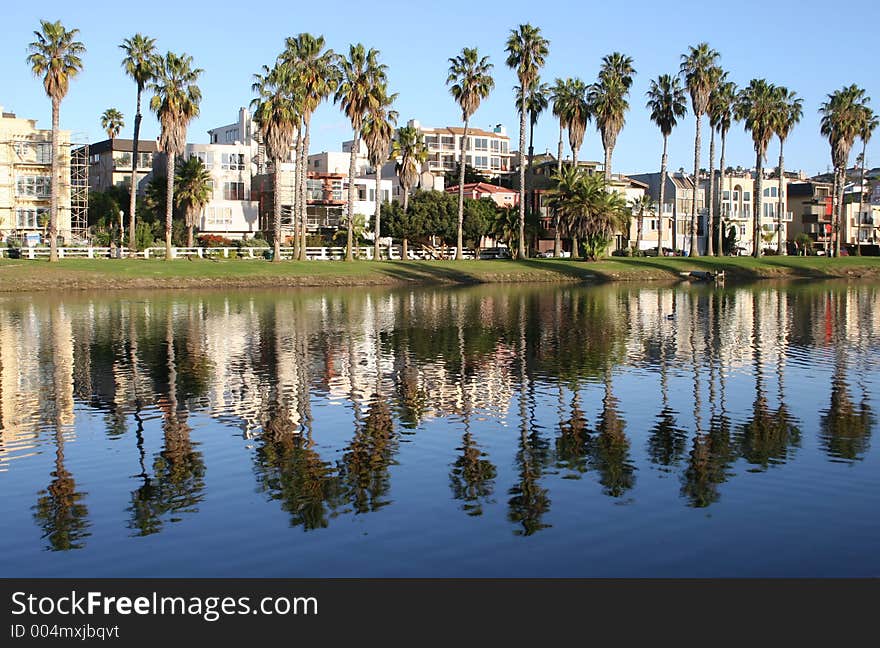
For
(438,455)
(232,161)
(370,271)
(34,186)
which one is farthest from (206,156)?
(438,455)

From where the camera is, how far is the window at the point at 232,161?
132m

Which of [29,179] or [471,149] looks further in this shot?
[471,149]

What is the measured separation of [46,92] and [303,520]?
73.1 m

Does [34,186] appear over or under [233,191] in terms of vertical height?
under

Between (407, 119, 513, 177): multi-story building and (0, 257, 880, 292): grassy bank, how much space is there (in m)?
75.2

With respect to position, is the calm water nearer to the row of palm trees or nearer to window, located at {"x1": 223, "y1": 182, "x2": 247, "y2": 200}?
the row of palm trees

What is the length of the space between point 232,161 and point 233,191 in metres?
7.50

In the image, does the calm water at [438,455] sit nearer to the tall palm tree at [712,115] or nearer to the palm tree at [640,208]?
the tall palm tree at [712,115]

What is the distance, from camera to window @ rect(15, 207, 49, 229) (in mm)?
101750

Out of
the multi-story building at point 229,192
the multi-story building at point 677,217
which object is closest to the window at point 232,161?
the multi-story building at point 229,192

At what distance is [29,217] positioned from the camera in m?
102

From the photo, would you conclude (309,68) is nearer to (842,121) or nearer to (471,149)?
(842,121)

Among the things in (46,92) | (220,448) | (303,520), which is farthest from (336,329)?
(46,92)
